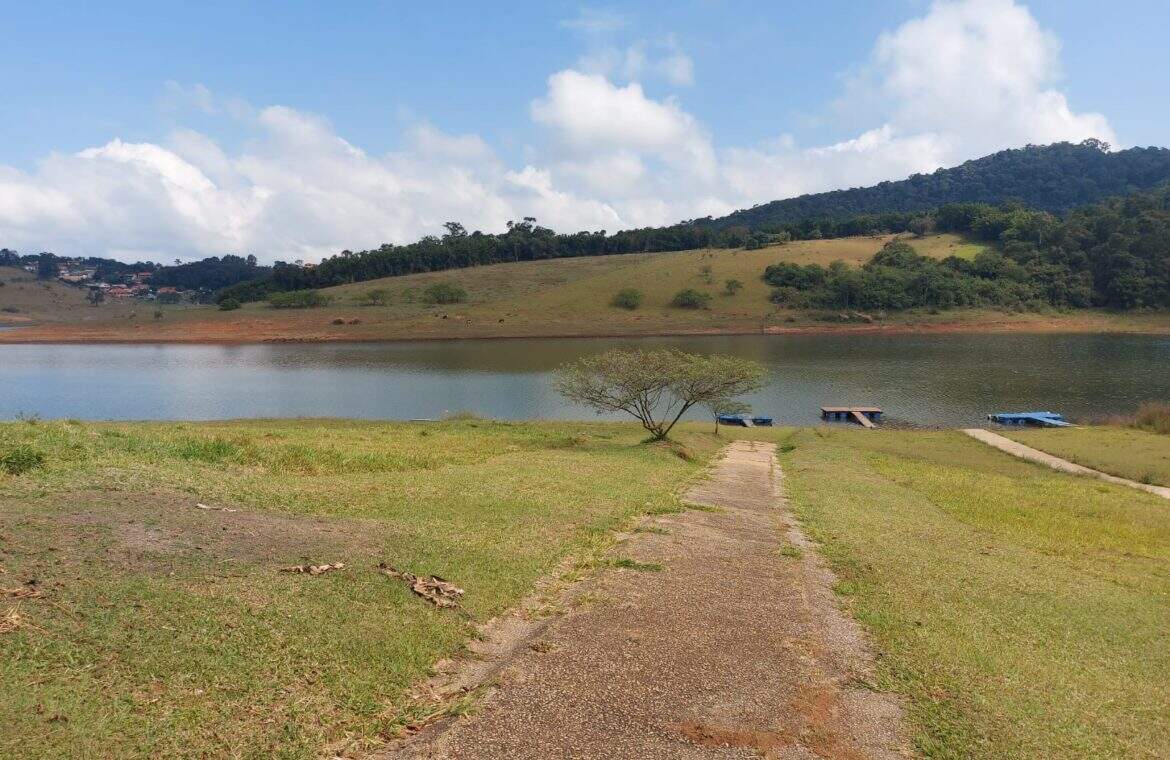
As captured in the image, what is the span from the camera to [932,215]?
6324 inches

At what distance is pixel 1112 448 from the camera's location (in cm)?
3312

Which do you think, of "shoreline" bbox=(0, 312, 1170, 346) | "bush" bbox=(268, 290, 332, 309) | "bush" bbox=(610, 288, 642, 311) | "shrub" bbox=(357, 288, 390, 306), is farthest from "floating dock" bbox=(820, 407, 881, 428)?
"bush" bbox=(268, 290, 332, 309)

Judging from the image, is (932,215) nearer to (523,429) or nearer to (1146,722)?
(523,429)

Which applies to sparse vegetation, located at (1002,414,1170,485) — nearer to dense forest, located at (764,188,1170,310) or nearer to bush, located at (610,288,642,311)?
dense forest, located at (764,188,1170,310)

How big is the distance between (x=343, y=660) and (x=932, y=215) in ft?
591

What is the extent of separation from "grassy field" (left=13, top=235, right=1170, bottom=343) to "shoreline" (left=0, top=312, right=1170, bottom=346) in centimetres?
34

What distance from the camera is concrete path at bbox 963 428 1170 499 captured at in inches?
992

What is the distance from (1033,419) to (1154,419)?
22.7ft

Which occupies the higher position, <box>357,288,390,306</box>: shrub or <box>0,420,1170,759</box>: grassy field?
<box>357,288,390,306</box>: shrub

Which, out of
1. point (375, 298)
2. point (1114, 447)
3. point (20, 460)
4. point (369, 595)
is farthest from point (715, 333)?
point (369, 595)

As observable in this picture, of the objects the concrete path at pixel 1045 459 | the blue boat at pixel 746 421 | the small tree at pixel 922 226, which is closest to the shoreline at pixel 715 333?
the small tree at pixel 922 226

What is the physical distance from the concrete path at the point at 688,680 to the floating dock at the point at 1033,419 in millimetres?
41848

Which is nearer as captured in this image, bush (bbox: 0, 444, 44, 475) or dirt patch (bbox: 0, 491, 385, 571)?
dirt patch (bbox: 0, 491, 385, 571)

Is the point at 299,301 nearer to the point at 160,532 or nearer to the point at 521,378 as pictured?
the point at 521,378
